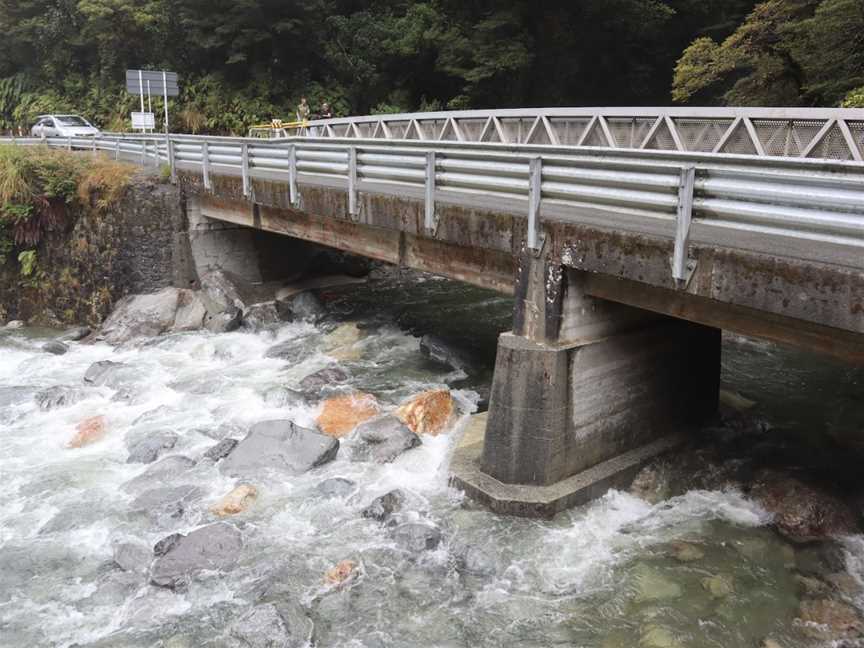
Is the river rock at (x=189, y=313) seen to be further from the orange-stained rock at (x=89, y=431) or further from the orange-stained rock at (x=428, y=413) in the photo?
the orange-stained rock at (x=428, y=413)

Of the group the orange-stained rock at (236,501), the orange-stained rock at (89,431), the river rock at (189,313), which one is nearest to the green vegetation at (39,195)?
the river rock at (189,313)

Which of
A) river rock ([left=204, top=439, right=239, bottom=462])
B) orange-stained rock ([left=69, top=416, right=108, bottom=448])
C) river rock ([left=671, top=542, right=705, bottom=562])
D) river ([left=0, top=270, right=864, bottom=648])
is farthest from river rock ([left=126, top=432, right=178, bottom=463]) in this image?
river rock ([left=671, top=542, right=705, bottom=562])

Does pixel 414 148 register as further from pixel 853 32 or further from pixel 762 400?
pixel 853 32

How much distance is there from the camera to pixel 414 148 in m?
11.2

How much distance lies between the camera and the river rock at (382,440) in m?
10.5

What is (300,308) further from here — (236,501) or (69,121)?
(69,121)

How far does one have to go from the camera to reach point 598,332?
9.35 meters

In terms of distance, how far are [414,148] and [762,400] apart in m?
7.20

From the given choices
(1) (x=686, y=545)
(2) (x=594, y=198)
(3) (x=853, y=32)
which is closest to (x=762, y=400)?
(1) (x=686, y=545)

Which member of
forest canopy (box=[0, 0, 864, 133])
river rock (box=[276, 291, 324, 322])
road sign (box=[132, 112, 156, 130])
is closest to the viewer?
river rock (box=[276, 291, 324, 322])

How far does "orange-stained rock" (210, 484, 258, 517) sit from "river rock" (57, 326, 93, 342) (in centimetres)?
→ 932

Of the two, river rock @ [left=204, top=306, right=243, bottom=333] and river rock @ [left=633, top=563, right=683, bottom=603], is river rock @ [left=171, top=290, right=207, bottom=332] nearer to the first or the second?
river rock @ [left=204, top=306, right=243, bottom=333]

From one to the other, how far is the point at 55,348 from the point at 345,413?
306 inches

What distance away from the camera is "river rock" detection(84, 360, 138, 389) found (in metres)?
13.6
